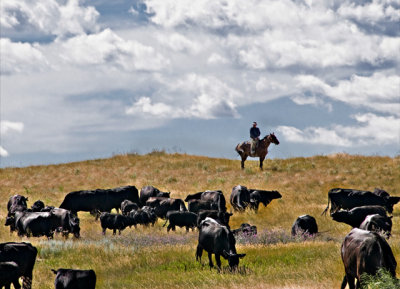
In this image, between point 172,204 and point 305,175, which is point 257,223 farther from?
point 305,175

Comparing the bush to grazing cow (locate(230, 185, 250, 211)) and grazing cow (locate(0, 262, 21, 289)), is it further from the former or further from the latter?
grazing cow (locate(230, 185, 250, 211))

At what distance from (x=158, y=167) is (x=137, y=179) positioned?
490cm

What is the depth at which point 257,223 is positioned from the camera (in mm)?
25359

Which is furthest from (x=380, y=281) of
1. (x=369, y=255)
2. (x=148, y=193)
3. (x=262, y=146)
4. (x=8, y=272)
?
(x=262, y=146)

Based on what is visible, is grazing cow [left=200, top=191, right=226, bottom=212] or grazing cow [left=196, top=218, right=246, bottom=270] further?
grazing cow [left=200, top=191, right=226, bottom=212]

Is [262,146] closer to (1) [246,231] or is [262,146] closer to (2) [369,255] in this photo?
(1) [246,231]

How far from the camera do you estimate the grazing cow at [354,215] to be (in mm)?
15125

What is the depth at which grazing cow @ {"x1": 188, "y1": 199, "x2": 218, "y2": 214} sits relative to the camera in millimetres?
25203

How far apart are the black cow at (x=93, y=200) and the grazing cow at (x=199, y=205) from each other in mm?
5287

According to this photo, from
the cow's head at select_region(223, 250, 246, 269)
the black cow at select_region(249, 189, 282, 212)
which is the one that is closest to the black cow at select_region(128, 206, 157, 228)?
the black cow at select_region(249, 189, 282, 212)

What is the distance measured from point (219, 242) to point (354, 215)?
614 centimetres

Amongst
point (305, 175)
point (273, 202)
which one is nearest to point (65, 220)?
point (273, 202)

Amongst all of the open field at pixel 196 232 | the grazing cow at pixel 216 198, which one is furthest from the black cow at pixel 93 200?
the grazing cow at pixel 216 198

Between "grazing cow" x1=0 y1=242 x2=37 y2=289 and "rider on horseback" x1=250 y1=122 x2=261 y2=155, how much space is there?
31782 millimetres
